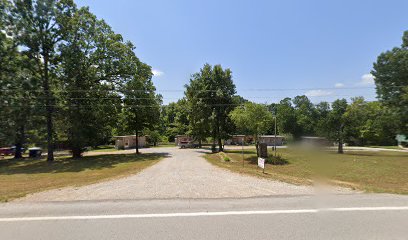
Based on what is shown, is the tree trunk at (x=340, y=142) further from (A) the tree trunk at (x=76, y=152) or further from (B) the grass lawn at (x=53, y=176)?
(A) the tree trunk at (x=76, y=152)

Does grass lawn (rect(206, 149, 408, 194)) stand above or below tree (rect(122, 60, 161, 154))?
below

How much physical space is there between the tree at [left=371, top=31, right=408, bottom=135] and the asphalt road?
4418cm

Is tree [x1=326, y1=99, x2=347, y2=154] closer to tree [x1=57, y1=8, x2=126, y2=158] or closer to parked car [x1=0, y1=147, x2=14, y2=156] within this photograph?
tree [x1=57, y1=8, x2=126, y2=158]

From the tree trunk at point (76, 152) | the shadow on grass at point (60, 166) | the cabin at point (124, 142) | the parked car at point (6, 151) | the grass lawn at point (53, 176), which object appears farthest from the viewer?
the cabin at point (124, 142)

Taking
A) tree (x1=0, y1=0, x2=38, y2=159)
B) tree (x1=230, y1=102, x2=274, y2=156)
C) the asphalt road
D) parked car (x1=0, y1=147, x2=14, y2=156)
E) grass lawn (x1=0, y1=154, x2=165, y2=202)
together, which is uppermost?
tree (x1=0, y1=0, x2=38, y2=159)

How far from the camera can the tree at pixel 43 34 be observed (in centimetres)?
2714

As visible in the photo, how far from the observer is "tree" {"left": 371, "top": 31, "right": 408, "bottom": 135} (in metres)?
41.4

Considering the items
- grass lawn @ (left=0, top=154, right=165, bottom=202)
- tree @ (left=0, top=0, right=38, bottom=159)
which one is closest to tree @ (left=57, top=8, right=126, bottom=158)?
tree @ (left=0, top=0, right=38, bottom=159)

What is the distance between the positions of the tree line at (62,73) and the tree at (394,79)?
42.6 metres

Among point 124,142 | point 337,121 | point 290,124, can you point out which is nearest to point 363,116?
point 337,121

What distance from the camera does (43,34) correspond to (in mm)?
27812

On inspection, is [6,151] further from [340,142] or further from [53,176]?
[340,142]

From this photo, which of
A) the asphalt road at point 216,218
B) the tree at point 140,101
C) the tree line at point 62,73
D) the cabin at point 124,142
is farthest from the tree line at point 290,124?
the cabin at point 124,142

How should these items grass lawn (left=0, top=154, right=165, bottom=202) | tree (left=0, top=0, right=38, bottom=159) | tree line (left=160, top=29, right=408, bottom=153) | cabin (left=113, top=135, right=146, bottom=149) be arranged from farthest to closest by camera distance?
cabin (left=113, top=135, right=146, bottom=149)
tree line (left=160, top=29, right=408, bottom=153)
tree (left=0, top=0, right=38, bottom=159)
grass lawn (left=0, top=154, right=165, bottom=202)
